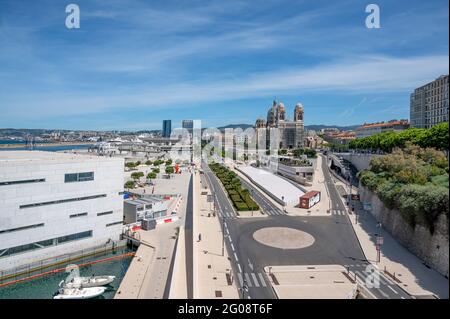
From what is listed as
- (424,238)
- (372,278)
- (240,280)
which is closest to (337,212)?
(424,238)

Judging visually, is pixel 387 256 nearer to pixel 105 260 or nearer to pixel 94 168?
pixel 105 260

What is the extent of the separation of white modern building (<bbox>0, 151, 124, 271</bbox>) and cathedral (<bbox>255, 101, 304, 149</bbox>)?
331 feet

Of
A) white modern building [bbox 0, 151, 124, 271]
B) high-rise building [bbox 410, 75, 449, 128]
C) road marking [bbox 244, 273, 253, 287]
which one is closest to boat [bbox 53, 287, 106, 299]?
white modern building [bbox 0, 151, 124, 271]

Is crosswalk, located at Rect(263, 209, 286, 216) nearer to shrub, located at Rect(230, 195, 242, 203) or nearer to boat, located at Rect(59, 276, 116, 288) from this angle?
shrub, located at Rect(230, 195, 242, 203)

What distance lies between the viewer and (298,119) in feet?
418

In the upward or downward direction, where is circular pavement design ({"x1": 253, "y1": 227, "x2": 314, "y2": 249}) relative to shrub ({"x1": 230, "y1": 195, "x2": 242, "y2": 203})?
downward

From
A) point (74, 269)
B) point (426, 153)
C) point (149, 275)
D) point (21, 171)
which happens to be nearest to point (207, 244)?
point (149, 275)

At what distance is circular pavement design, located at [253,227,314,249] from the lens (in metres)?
23.6

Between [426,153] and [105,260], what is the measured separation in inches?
1277

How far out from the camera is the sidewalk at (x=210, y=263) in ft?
53.6

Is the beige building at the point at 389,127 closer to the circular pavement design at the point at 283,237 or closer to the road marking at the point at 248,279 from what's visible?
the circular pavement design at the point at 283,237

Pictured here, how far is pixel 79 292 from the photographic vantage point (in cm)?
1909

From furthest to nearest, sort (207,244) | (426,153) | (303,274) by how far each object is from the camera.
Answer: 1. (426,153)
2. (207,244)
3. (303,274)

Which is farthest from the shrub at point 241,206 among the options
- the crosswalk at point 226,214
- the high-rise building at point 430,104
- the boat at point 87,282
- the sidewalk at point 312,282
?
the high-rise building at point 430,104
